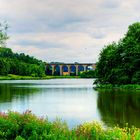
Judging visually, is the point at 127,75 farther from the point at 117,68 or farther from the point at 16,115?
the point at 16,115

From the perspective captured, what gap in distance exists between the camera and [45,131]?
42.5 ft

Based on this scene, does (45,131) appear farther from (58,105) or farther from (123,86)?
(123,86)

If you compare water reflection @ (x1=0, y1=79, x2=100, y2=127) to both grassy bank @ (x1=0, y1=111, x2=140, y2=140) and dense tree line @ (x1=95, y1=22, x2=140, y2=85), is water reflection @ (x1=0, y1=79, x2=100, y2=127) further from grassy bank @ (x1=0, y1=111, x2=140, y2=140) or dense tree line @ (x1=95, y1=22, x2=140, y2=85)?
dense tree line @ (x1=95, y1=22, x2=140, y2=85)

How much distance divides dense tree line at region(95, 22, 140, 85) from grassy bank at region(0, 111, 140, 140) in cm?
6599

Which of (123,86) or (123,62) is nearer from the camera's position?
(123,86)

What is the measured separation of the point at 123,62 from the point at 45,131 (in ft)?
239

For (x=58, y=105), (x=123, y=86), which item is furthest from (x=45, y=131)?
(x=123, y=86)

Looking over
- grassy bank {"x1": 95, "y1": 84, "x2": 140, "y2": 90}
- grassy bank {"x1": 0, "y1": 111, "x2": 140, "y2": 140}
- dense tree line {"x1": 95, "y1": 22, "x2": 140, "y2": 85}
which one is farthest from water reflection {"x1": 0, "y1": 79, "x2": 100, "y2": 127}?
dense tree line {"x1": 95, "y1": 22, "x2": 140, "y2": 85}

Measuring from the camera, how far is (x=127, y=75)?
82312 mm

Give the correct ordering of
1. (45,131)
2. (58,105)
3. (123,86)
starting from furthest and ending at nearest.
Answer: (123,86) → (58,105) → (45,131)

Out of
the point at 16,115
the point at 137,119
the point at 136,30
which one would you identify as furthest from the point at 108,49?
the point at 16,115

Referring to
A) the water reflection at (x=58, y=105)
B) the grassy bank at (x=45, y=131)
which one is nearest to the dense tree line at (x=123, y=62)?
the water reflection at (x=58, y=105)

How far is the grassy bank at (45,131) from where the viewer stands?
12288 mm

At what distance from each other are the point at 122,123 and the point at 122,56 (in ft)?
187
